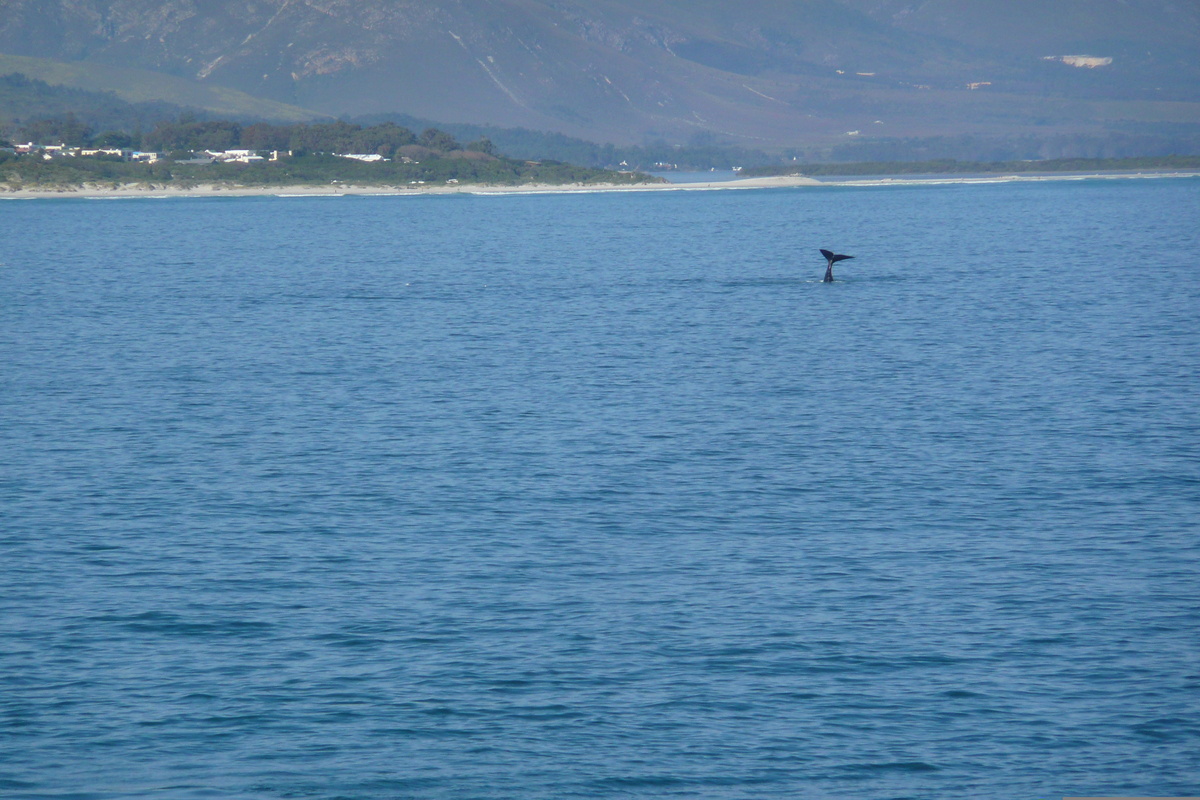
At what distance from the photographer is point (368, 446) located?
115 feet

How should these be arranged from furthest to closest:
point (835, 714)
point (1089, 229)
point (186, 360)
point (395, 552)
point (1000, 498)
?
point (1089, 229) → point (186, 360) → point (1000, 498) → point (395, 552) → point (835, 714)

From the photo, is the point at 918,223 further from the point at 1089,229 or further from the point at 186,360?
the point at 186,360

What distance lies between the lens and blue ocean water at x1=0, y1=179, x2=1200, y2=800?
1734 cm

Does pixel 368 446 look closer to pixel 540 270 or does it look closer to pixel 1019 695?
pixel 1019 695

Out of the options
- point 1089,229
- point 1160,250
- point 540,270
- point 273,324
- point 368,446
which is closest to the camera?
point 368,446

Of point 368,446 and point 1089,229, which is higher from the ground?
point 1089,229

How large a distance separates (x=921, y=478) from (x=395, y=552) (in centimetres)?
1271

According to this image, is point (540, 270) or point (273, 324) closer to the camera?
point (273, 324)

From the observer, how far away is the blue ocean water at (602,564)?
56.9ft

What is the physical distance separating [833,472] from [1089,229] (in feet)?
397

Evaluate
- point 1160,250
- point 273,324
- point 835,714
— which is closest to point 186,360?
point 273,324

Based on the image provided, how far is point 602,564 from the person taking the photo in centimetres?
2442

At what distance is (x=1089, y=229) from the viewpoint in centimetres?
14125

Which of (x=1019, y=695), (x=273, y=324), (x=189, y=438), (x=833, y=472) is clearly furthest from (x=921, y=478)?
(x=273, y=324)
